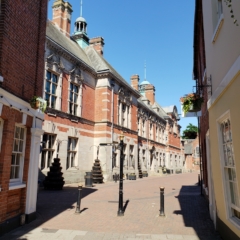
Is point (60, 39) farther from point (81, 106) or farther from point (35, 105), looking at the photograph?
point (35, 105)

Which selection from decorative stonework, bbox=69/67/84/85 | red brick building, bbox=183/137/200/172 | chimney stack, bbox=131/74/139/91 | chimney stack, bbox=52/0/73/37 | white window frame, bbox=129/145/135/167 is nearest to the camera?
decorative stonework, bbox=69/67/84/85

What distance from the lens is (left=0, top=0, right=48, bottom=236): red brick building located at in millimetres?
6289

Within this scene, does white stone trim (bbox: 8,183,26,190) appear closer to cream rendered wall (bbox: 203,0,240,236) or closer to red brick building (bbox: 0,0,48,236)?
red brick building (bbox: 0,0,48,236)

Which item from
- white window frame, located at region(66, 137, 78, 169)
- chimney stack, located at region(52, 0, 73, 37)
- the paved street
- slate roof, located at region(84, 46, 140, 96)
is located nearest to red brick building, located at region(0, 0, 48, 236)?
the paved street

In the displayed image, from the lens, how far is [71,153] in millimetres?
20109

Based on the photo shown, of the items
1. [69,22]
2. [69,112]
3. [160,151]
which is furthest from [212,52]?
[160,151]

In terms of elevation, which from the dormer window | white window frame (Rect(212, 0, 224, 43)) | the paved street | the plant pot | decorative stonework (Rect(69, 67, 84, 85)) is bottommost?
the paved street

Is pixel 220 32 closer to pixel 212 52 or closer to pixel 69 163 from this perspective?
pixel 212 52

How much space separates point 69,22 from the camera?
84.1 ft

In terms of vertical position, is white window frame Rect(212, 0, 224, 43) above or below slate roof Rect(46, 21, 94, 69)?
below

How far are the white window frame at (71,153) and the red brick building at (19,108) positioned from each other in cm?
1203

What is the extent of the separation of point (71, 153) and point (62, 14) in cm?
1418

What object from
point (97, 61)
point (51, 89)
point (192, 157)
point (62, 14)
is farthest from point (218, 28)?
point (192, 157)

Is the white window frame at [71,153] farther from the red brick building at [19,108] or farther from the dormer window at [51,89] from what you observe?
the red brick building at [19,108]
